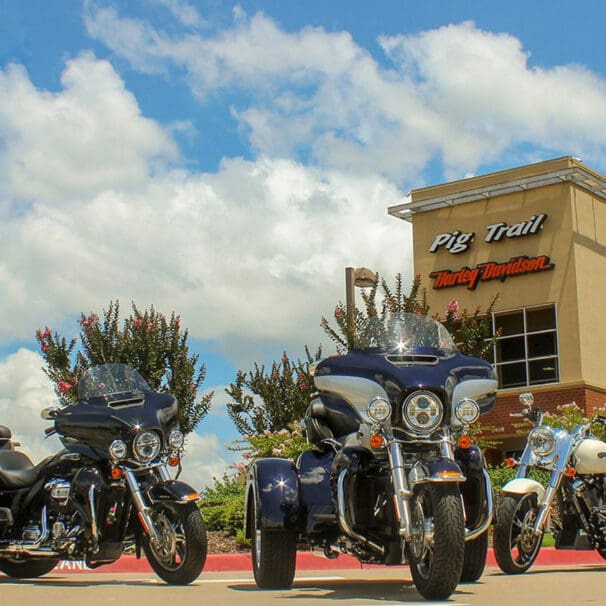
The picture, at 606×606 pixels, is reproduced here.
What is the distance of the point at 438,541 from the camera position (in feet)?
22.0

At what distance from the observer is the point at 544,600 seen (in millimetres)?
6871

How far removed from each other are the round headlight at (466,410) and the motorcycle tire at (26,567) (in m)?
4.42

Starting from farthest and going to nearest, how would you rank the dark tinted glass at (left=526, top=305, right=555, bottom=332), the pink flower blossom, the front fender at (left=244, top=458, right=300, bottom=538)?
1. the dark tinted glass at (left=526, top=305, right=555, bottom=332)
2. the pink flower blossom
3. the front fender at (left=244, top=458, right=300, bottom=538)

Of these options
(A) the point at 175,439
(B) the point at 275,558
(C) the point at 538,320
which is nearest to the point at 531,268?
(C) the point at 538,320

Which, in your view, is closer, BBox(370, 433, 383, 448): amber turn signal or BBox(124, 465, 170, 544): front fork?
Result: BBox(370, 433, 383, 448): amber turn signal

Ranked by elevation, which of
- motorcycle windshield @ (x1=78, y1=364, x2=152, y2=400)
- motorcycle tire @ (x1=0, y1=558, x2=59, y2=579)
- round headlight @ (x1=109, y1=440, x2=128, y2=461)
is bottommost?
motorcycle tire @ (x1=0, y1=558, x2=59, y2=579)

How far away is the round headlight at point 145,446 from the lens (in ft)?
29.1

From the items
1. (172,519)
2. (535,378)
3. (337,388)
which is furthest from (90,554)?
(535,378)

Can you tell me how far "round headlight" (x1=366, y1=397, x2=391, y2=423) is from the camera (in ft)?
23.6

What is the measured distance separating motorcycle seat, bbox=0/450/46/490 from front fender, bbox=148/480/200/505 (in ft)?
4.83

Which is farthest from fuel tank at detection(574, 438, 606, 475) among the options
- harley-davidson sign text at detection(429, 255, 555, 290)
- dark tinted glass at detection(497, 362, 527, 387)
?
dark tinted glass at detection(497, 362, 527, 387)

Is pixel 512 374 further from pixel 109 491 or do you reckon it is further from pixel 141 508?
pixel 141 508

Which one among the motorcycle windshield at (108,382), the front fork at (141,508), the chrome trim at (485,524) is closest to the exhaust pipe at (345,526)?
the chrome trim at (485,524)

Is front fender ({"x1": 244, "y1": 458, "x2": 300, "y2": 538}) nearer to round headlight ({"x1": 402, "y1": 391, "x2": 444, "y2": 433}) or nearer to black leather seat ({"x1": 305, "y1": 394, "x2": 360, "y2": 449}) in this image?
black leather seat ({"x1": 305, "y1": 394, "x2": 360, "y2": 449})
